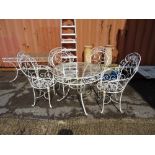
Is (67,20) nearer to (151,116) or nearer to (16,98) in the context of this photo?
(16,98)

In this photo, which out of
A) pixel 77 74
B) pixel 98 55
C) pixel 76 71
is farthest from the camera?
pixel 98 55

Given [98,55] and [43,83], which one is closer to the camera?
[43,83]

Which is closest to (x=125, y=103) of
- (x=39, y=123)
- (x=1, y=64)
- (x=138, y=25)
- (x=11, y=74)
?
(x=39, y=123)

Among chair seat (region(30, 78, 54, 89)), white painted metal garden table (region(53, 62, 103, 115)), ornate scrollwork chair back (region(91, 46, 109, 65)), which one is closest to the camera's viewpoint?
white painted metal garden table (region(53, 62, 103, 115))

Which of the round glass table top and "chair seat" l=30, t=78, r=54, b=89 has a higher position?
the round glass table top

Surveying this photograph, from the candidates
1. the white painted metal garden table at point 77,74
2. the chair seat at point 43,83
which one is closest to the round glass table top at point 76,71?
the white painted metal garden table at point 77,74

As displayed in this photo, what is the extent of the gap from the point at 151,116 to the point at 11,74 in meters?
4.35

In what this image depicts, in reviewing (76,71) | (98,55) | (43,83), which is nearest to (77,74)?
(76,71)

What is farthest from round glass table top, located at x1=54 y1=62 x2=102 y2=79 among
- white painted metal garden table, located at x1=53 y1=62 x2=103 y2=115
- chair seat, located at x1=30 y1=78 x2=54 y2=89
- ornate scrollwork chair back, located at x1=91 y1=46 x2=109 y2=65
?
ornate scrollwork chair back, located at x1=91 y1=46 x2=109 y2=65

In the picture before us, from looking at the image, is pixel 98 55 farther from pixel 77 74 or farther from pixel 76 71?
pixel 77 74

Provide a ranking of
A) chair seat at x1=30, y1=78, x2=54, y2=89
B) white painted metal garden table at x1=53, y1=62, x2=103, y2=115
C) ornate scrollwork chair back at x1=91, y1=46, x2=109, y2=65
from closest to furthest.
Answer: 1. white painted metal garden table at x1=53, y1=62, x2=103, y2=115
2. chair seat at x1=30, y1=78, x2=54, y2=89
3. ornate scrollwork chair back at x1=91, y1=46, x2=109, y2=65

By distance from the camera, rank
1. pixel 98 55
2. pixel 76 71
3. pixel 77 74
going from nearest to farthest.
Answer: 1. pixel 77 74
2. pixel 76 71
3. pixel 98 55

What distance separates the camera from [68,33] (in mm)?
6113

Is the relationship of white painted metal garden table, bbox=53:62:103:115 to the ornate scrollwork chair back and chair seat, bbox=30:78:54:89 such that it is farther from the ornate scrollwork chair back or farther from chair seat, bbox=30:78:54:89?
the ornate scrollwork chair back
